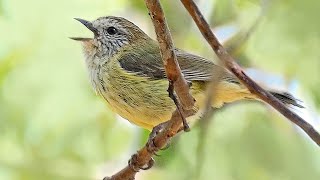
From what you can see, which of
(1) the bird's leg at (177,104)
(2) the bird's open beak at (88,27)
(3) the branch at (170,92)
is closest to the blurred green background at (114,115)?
(2) the bird's open beak at (88,27)

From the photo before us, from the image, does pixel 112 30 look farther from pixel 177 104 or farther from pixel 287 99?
pixel 177 104

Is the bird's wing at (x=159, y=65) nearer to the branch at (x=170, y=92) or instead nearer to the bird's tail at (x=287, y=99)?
the bird's tail at (x=287, y=99)

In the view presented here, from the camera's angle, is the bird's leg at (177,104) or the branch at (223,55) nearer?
the branch at (223,55)

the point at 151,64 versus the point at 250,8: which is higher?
the point at 250,8

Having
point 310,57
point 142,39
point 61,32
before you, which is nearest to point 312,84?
point 310,57

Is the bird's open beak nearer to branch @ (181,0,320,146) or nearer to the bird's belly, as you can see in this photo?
the bird's belly

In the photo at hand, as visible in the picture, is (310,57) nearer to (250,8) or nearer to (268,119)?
(250,8)
